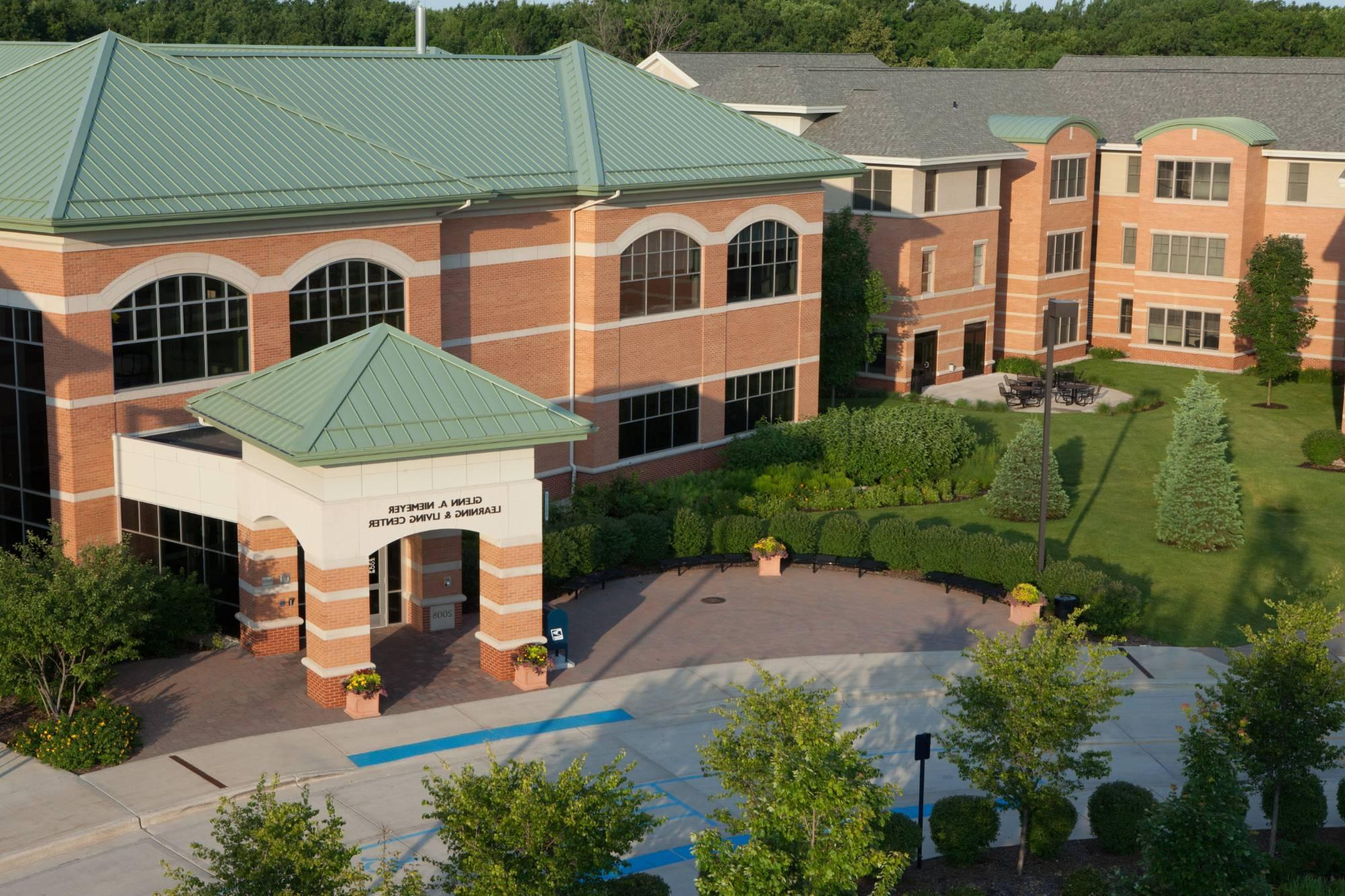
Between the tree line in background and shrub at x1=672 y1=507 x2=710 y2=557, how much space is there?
67.3m

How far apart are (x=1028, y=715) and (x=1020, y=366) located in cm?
4121

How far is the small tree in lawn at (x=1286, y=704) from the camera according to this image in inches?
854

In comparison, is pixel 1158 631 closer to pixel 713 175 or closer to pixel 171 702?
pixel 713 175

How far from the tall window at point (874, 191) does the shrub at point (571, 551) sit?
25654 mm

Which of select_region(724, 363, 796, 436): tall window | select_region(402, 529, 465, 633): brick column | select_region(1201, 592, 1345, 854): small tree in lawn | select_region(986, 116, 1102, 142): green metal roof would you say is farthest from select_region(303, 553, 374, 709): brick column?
select_region(986, 116, 1102, 142): green metal roof

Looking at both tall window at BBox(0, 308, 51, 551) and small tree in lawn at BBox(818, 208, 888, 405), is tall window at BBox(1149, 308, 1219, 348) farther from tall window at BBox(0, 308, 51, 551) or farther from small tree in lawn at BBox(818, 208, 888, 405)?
tall window at BBox(0, 308, 51, 551)

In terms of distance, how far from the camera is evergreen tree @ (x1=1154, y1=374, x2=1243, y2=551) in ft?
124

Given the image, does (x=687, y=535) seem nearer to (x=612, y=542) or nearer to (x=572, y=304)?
(x=612, y=542)

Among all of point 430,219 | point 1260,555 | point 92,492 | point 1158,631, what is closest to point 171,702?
point 92,492

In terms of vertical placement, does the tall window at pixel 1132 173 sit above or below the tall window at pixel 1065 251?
above

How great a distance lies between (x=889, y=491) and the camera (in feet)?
136

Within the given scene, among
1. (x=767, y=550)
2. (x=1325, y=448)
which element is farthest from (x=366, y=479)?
(x=1325, y=448)

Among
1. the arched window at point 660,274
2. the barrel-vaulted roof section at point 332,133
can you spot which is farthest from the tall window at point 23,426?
the arched window at point 660,274

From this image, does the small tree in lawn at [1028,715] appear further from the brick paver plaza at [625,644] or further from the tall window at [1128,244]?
the tall window at [1128,244]
